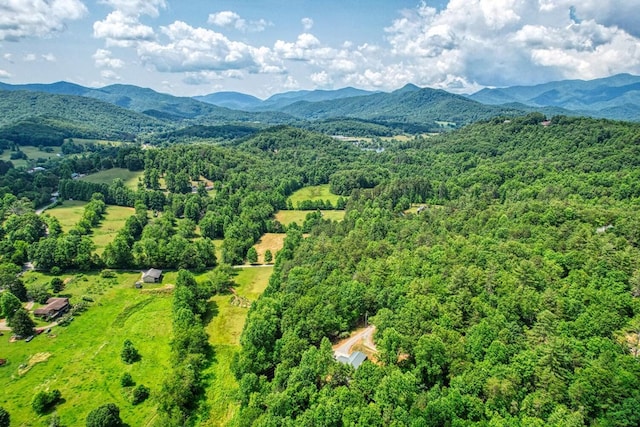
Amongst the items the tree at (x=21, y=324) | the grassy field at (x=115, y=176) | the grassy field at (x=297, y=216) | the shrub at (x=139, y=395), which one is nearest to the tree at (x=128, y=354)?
the shrub at (x=139, y=395)

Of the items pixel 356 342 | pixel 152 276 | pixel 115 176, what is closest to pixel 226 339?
pixel 356 342

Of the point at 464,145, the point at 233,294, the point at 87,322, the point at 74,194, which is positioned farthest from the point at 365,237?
the point at 464,145

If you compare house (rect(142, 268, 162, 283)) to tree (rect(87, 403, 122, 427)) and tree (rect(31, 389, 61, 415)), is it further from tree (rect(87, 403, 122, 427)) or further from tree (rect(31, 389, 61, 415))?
tree (rect(87, 403, 122, 427))

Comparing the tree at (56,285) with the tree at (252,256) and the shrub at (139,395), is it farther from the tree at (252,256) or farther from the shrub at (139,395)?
the tree at (252,256)

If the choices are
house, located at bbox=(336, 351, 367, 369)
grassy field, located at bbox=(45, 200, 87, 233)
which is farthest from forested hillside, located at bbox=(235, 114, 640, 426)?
grassy field, located at bbox=(45, 200, 87, 233)

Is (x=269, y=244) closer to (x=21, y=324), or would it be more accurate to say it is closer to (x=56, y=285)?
(x=56, y=285)

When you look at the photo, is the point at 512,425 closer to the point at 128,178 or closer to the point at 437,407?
the point at 437,407

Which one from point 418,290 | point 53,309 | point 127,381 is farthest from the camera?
point 53,309
